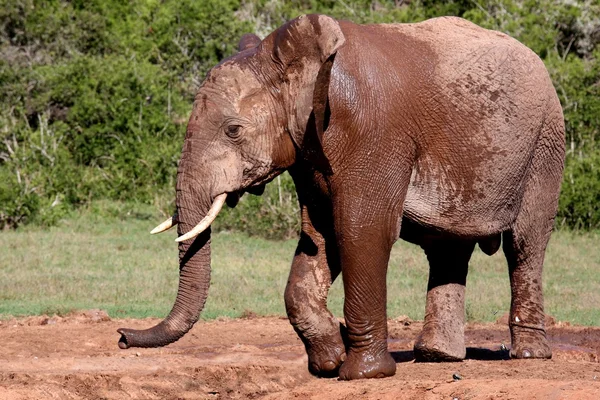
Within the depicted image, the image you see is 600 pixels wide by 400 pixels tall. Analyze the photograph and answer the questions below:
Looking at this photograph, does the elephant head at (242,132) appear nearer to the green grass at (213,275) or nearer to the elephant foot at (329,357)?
the elephant foot at (329,357)

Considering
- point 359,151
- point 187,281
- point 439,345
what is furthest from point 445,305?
point 187,281

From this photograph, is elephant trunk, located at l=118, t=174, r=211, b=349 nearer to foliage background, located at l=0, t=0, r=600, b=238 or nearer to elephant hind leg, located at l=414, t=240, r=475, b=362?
elephant hind leg, located at l=414, t=240, r=475, b=362

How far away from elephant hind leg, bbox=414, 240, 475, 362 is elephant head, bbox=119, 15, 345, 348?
1.60 meters

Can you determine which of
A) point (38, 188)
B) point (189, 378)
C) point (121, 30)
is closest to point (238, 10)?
point (121, 30)

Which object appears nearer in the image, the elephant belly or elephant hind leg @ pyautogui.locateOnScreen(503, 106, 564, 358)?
the elephant belly

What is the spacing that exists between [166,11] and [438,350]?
14.2m

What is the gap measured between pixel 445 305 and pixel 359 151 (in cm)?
160

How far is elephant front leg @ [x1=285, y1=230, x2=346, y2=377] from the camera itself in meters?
7.22

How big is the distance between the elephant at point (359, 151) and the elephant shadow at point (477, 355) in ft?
3.03

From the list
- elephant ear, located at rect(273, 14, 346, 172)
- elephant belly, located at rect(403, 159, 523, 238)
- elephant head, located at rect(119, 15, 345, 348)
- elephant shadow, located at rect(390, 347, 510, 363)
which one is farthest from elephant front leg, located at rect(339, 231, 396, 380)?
elephant shadow, located at rect(390, 347, 510, 363)

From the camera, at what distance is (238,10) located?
972 inches

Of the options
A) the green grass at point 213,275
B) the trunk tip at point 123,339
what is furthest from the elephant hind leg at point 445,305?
the green grass at point 213,275

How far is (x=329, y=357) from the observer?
726 centimetres

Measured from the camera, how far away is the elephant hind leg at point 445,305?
309 inches
